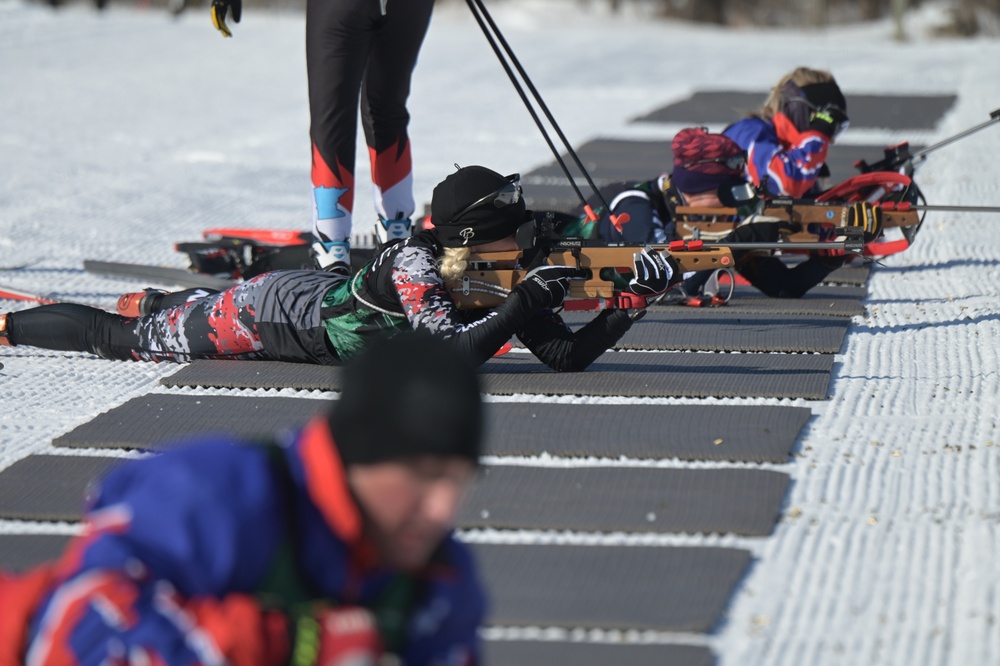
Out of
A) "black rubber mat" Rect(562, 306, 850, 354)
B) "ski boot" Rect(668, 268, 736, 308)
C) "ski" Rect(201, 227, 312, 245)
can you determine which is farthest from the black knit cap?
"ski" Rect(201, 227, 312, 245)

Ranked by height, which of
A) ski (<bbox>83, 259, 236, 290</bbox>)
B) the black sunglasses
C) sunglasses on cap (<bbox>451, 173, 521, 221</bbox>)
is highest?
the black sunglasses

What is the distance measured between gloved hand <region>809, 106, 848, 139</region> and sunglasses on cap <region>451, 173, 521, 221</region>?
1725 mm

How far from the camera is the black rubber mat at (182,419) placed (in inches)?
133

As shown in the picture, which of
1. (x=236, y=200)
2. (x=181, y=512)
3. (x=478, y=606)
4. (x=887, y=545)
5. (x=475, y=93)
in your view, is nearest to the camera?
(x=181, y=512)

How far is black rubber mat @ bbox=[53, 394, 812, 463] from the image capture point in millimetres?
3262

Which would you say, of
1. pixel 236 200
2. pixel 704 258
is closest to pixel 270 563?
pixel 704 258

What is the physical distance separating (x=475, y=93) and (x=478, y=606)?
9.26m

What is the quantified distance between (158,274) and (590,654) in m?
3.40

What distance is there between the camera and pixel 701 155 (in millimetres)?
4695

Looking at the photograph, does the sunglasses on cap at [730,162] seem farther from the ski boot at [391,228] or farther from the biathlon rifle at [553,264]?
the ski boot at [391,228]

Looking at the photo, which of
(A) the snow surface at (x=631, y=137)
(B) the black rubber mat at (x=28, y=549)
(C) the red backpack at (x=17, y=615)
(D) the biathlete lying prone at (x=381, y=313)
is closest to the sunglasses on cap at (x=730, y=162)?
(A) the snow surface at (x=631, y=137)

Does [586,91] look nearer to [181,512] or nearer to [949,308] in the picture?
[949,308]

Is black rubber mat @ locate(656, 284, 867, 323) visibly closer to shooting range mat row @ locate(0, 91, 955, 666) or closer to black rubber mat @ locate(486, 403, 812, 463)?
shooting range mat row @ locate(0, 91, 955, 666)

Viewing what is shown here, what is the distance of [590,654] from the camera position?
2236mm
